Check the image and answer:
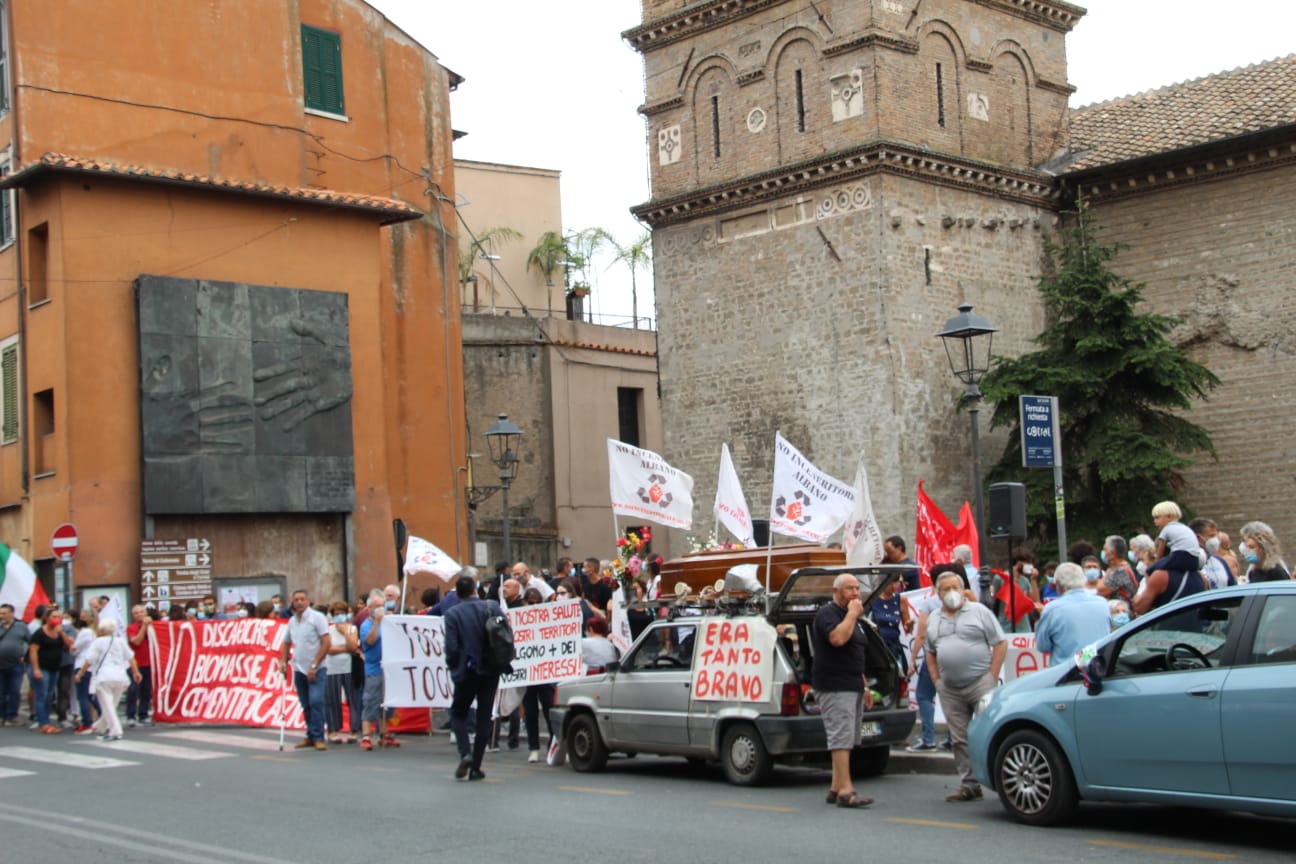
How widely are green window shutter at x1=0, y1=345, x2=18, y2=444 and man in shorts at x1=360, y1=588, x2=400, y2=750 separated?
13.4 metres

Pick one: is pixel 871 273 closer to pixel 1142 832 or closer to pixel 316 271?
pixel 316 271

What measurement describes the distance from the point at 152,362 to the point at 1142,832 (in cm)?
2145

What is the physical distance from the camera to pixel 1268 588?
30.7 feet

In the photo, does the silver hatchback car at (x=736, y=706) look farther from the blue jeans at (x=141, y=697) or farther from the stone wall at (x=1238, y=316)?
the stone wall at (x=1238, y=316)

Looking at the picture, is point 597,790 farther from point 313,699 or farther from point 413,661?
point 313,699

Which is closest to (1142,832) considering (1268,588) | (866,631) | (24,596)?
(1268,588)

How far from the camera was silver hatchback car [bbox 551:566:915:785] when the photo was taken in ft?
42.1

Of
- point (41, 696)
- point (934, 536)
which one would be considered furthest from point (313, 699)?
point (934, 536)

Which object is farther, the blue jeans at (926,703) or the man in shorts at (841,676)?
→ the blue jeans at (926,703)

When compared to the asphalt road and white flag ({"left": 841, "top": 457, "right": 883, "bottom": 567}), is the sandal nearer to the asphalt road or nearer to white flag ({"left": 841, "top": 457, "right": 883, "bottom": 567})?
the asphalt road

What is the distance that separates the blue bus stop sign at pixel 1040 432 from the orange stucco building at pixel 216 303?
16474mm

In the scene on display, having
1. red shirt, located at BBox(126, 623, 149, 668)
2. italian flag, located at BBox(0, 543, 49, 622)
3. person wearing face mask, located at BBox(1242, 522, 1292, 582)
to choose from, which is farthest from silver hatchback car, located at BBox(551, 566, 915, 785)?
italian flag, located at BBox(0, 543, 49, 622)

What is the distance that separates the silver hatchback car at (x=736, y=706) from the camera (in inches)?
506

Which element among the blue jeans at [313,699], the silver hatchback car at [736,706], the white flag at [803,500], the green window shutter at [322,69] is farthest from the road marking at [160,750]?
the green window shutter at [322,69]
